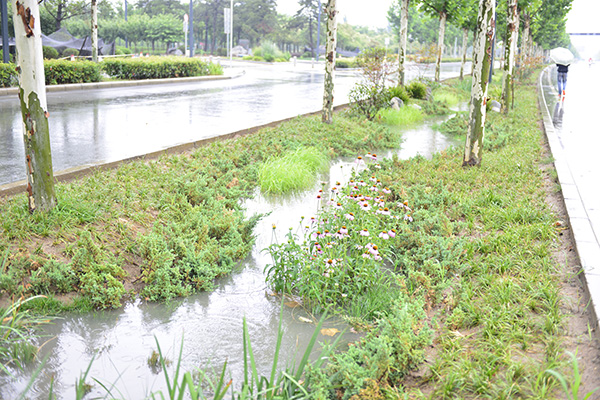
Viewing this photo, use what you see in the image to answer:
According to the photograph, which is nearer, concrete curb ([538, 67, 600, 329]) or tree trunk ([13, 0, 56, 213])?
concrete curb ([538, 67, 600, 329])

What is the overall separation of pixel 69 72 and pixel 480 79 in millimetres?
14699

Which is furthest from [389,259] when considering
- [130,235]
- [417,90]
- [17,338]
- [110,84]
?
[110,84]

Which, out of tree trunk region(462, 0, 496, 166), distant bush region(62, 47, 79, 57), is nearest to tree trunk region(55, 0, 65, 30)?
distant bush region(62, 47, 79, 57)

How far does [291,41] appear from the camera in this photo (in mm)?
75750

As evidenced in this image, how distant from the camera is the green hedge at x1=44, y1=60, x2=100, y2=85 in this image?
702 inches

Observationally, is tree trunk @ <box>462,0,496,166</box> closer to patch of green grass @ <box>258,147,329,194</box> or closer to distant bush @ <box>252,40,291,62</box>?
patch of green grass @ <box>258,147,329,194</box>

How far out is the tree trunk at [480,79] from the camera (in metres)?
7.89

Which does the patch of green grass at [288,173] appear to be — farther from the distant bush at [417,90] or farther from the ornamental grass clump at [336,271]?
the distant bush at [417,90]

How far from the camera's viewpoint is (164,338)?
3.76 m

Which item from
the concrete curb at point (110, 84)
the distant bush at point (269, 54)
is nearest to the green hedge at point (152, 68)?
the concrete curb at point (110, 84)

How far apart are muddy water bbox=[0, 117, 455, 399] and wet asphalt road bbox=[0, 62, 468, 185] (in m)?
3.58

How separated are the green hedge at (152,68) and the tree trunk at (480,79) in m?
17.3

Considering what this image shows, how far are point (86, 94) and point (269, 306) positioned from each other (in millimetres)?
14650

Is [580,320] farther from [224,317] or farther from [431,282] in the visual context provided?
[224,317]
